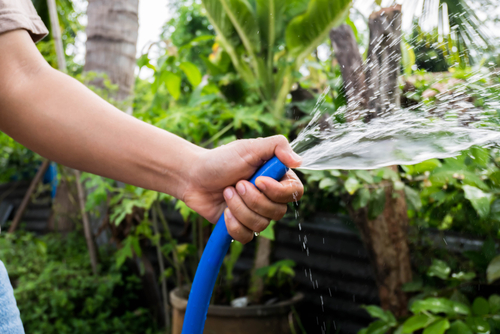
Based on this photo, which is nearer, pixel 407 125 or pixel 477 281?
pixel 407 125

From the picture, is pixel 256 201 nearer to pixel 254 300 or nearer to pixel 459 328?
pixel 459 328

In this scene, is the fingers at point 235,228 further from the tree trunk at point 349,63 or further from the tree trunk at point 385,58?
the tree trunk at point 349,63

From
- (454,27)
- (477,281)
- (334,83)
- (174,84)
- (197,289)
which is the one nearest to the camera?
(197,289)

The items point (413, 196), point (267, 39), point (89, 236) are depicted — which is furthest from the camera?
point (89, 236)

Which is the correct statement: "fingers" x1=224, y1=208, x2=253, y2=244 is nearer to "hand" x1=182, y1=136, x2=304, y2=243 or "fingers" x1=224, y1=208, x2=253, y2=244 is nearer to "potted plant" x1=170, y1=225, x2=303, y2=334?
"hand" x1=182, y1=136, x2=304, y2=243

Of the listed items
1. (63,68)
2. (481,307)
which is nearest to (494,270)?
(481,307)

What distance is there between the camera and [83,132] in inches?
35.7

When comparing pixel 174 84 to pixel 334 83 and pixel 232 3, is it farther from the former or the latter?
pixel 334 83

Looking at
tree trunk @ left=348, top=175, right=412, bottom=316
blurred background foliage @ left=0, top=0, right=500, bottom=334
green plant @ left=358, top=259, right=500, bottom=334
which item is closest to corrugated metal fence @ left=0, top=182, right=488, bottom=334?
blurred background foliage @ left=0, top=0, right=500, bottom=334

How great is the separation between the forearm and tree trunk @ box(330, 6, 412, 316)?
2.39 feet

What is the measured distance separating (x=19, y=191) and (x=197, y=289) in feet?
18.4

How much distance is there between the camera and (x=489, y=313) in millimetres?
1168

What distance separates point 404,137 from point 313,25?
1.41 metres

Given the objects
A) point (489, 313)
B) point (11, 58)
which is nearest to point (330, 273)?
point (489, 313)
